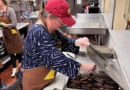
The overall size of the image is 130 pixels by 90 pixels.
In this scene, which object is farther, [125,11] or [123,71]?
[125,11]

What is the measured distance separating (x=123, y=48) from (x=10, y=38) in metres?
2.35

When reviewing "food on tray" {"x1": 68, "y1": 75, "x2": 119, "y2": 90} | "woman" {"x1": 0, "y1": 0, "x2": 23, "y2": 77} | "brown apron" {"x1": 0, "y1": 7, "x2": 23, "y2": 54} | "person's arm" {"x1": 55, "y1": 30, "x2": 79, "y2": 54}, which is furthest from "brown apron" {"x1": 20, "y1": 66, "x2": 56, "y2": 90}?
"brown apron" {"x1": 0, "y1": 7, "x2": 23, "y2": 54}

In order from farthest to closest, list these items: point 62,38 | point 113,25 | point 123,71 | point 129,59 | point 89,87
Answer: point 113,25, point 62,38, point 89,87, point 129,59, point 123,71

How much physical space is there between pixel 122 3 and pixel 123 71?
1018mm

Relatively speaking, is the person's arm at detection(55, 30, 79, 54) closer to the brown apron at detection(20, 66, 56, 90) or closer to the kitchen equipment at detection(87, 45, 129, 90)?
the kitchen equipment at detection(87, 45, 129, 90)

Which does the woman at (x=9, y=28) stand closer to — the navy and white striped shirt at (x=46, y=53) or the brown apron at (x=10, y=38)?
the brown apron at (x=10, y=38)

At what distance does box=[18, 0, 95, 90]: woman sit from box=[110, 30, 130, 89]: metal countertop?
0.24 metres

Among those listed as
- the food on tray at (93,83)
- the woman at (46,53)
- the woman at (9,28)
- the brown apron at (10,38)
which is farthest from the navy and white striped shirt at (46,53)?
the brown apron at (10,38)

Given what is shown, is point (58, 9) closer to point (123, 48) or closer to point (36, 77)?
point (36, 77)

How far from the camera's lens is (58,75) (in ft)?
4.36

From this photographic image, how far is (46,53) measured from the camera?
94 centimetres

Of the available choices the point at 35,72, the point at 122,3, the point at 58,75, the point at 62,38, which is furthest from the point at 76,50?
the point at 122,3

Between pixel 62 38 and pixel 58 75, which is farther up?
pixel 62 38

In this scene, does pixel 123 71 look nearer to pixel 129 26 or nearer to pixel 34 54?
pixel 34 54
